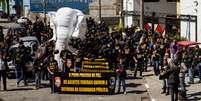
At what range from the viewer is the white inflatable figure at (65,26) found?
27578 millimetres

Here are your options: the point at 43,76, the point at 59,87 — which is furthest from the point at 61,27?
the point at 59,87

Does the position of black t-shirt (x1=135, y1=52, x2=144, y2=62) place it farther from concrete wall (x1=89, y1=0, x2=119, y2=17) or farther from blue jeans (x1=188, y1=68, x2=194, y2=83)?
concrete wall (x1=89, y1=0, x2=119, y2=17)

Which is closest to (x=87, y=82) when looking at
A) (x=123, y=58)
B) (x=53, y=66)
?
(x=123, y=58)

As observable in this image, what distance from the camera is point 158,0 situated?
50.0 meters

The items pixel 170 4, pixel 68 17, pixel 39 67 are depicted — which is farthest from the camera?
pixel 170 4

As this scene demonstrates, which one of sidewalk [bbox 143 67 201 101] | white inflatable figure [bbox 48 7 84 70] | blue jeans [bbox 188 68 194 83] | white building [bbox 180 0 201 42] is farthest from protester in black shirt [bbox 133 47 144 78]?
white building [bbox 180 0 201 42]

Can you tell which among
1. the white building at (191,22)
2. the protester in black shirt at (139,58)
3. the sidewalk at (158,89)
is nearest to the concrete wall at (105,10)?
the white building at (191,22)

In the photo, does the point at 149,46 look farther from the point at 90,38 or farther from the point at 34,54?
the point at 34,54

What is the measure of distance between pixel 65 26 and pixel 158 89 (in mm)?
6620

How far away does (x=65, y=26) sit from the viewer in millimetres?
28141

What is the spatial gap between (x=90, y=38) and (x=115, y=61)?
18.4 feet

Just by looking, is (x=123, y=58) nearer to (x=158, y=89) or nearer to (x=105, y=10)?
(x=158, y=89)

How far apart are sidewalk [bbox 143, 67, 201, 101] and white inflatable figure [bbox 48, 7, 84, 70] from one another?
4015 mm

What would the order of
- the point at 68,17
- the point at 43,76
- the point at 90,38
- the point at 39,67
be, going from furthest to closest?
the point at 90,38 < the point at 68,17 < the point at 43,76 < the point at 39,67
